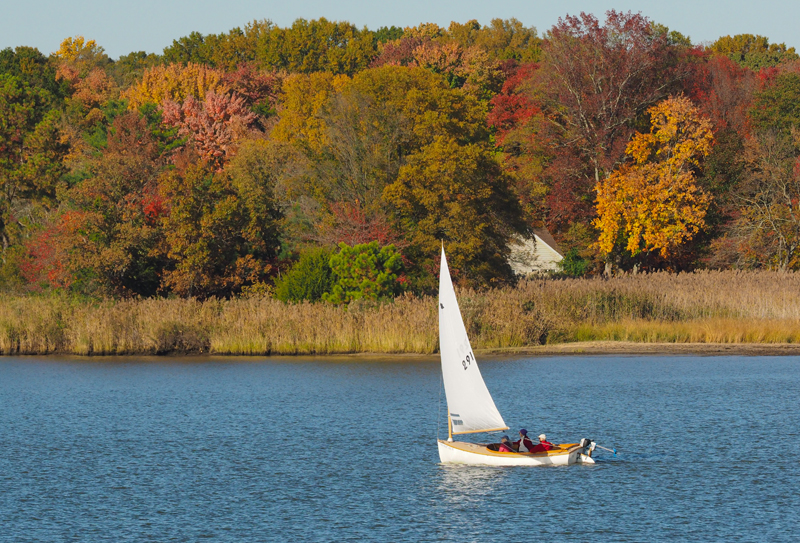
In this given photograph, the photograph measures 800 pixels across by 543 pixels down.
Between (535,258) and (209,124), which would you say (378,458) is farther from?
(209,124)

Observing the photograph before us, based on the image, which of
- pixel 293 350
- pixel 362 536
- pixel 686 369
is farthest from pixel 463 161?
pixel 362 536

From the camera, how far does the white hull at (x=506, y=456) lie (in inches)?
889

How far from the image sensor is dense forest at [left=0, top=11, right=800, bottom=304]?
53844 millimetres

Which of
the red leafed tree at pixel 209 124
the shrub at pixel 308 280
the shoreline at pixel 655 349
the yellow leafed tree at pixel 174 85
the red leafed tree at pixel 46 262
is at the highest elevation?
the yellow leafed tree at pixel 174 85

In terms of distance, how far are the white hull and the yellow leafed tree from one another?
72.4m

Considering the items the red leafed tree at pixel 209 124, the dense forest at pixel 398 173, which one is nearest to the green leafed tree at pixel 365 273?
the dense forest at pixel 398 173

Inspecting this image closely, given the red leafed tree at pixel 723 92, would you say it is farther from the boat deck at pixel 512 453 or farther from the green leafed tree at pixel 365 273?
the boat deck at pixel 512 453

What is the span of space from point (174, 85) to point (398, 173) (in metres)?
41.9

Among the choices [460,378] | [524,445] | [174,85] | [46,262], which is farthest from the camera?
[174,85]

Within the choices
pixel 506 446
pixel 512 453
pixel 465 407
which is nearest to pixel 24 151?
pixel 465 407

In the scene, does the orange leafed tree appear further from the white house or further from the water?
the water

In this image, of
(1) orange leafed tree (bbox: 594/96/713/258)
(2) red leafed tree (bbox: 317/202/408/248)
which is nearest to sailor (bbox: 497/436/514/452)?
(2) red leafed tree (bbox: 317/202/408/248)

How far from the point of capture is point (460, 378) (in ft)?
77.2

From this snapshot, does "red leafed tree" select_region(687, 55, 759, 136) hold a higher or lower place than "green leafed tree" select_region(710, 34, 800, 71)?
lower
